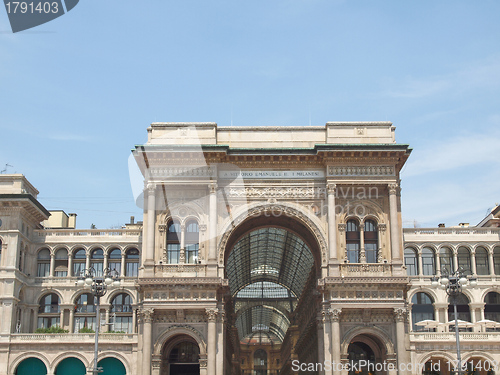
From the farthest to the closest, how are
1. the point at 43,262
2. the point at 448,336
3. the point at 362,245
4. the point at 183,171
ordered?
the point at 43,262 < the point at 448,336 < the point at 183,171 < the point at 362,245

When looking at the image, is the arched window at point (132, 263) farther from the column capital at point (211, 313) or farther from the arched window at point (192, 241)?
the column capital at point (211, 313)

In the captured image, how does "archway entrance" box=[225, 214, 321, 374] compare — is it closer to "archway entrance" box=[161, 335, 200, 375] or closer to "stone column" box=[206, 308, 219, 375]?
"stone column" box=[206, 308, 219, 375]

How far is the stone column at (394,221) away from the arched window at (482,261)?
20.3 meters

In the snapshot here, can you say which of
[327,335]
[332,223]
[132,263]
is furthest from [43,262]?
[327,335]

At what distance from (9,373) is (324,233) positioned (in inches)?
1203

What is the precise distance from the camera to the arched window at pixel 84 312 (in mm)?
70438

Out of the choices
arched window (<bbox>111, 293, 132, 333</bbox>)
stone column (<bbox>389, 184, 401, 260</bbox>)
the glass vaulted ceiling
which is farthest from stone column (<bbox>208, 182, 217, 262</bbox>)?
arched window (<bbox>111, 293, 132, 333</bbox>)

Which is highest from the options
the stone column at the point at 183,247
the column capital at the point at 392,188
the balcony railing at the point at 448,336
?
the column capital at the point at 392,188

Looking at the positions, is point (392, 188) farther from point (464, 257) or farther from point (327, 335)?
point (464, 257)

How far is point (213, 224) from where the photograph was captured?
5681 cm

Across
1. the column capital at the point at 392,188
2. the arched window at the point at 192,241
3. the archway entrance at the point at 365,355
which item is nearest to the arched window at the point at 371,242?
the column capital at the point at 392,188

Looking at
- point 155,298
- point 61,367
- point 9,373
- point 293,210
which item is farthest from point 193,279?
point 9,373

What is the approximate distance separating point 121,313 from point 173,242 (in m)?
17.1

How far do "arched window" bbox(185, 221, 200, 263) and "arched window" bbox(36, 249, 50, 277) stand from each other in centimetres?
2049
